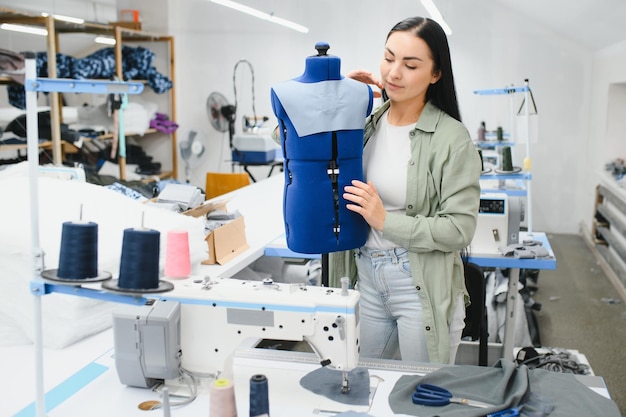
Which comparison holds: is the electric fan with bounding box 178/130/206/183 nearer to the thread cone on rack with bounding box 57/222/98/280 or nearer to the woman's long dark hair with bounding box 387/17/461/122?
the woman's long dark hair with bounding box 387/17/461/122

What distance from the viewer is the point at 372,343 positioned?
1746 millimetres

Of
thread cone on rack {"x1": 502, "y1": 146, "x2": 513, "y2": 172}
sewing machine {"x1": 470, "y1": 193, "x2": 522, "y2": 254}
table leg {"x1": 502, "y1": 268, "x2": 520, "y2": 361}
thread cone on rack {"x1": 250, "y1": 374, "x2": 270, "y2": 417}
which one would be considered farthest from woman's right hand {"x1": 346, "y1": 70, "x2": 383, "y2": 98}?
thread cone on rack {"x1": 502, "y1": 146, "x2": 513, "y2": 172}

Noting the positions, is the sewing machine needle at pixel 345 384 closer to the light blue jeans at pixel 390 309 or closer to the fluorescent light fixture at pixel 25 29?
the light blue jeans at pixel 390 309

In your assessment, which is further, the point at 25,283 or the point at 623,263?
the point at 623,263

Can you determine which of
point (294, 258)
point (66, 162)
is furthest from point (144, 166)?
point (294, 258)

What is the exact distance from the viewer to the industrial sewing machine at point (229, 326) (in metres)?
1.37

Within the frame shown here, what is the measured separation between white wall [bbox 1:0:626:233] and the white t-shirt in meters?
5.06

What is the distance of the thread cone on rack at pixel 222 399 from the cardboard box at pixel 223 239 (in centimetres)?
126

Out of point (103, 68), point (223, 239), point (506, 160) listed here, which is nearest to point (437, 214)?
point (223, 239)

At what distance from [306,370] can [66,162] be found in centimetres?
429

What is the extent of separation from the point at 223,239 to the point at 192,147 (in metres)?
4.31

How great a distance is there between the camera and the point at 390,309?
67.3 inches

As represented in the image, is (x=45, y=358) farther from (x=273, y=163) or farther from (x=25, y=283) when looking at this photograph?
(x=273, y=163)

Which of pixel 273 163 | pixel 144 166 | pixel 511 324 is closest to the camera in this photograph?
pixel 511 324
